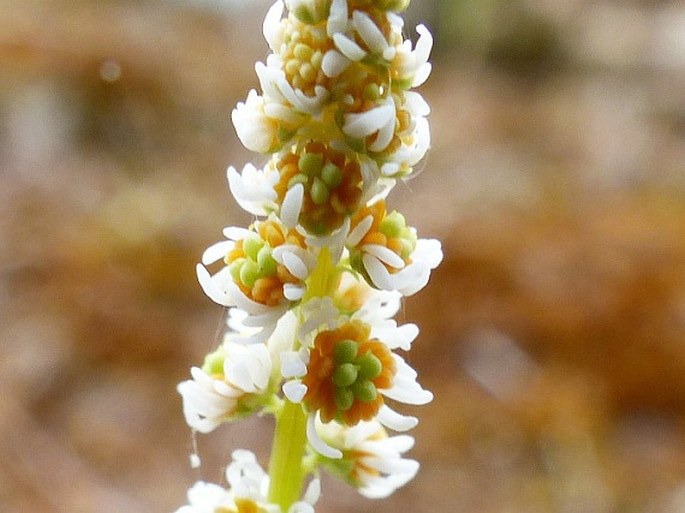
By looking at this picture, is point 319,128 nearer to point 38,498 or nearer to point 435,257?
point 435,257

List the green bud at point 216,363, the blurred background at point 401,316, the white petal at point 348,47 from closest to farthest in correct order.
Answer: the white petal at point 348,47 → the green bud at point 216,363 → the blurred background at point 401,316

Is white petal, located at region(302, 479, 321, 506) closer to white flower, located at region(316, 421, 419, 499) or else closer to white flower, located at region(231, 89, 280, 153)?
white flower, located at region(316, 421, 419, 499)

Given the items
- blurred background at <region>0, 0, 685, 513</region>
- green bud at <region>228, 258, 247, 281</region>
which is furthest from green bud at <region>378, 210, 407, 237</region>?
blurred background at <region>0, 0, 685, 513</region>

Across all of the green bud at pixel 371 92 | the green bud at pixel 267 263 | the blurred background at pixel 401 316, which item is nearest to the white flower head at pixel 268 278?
the green bud at pixel 267 263

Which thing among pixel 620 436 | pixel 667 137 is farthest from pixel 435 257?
pixel 667 137

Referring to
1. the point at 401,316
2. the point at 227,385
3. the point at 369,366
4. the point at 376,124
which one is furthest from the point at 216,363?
the point at 401,316

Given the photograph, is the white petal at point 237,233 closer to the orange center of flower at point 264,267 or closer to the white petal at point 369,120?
the orange center of flower at point 264,267
